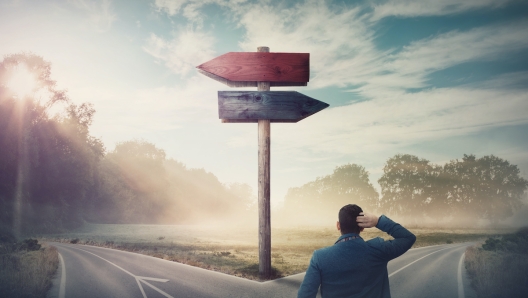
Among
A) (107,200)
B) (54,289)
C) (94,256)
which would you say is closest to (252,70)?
(54,289)

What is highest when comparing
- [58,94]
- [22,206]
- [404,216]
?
[58,94]

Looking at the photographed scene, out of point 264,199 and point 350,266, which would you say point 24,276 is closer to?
point 264,199

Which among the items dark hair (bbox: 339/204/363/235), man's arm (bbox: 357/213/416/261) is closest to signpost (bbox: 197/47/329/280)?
dark hair (bbox: 339/204/363/235)

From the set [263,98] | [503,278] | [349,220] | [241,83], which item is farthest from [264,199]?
[503,278]

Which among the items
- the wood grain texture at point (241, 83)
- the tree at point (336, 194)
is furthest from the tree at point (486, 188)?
the wood grain texture at point (241, 83)

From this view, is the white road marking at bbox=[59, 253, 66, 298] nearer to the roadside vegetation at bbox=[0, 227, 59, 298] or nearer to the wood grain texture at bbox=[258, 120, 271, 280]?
the roadside vegetation at bbox=[0, 227, 59, 298]

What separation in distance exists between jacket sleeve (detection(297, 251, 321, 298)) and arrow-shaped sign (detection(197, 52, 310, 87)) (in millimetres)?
7480

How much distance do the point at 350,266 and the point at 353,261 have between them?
58mm

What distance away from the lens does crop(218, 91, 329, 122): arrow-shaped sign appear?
368 inches

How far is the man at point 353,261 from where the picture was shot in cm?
304

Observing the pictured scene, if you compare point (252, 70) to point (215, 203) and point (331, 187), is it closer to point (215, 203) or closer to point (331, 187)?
point (331, 187)

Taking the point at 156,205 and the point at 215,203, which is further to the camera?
the point at 215,203

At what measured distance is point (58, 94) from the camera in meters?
23.6

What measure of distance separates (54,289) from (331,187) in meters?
51.8
